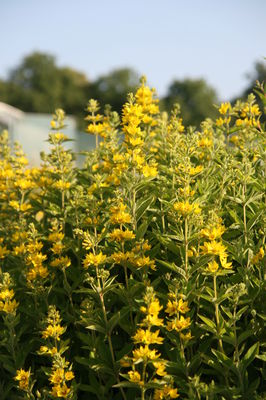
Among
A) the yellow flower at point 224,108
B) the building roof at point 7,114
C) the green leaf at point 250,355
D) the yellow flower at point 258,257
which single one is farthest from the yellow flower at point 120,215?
the building roof at point 7,114

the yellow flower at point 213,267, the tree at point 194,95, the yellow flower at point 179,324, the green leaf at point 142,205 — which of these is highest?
the tree at point 194,95

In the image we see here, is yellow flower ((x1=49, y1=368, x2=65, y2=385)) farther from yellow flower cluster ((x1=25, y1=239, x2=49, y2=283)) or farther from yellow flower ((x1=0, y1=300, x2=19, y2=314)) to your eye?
yellow flower cluster ((x1=25, y1=239, x2=49, y2=283))

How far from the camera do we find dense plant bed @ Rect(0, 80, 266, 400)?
8.18 ft

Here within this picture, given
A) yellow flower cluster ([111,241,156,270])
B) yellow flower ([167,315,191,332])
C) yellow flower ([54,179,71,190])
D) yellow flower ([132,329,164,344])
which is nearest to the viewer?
yellow flower ([132,329,164,344])

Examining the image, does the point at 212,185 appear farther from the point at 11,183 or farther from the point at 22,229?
the point at 11,183

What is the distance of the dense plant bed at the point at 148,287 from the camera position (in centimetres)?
249

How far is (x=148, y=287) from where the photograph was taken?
2320 mm

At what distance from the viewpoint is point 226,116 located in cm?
379

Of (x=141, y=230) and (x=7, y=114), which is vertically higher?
(x=7, y=114)

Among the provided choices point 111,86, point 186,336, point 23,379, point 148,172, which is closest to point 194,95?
point 111,86

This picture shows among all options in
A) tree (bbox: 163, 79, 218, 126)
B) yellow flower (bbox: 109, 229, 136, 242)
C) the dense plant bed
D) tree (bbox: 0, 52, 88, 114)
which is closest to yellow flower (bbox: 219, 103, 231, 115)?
the dense plant bed

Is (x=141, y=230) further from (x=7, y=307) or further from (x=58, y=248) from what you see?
(x=7, y=307)

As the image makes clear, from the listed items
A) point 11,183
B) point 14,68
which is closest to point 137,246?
point 11,183

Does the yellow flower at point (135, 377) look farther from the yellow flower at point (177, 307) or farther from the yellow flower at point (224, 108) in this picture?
the yellow flower at point (224, 108)
